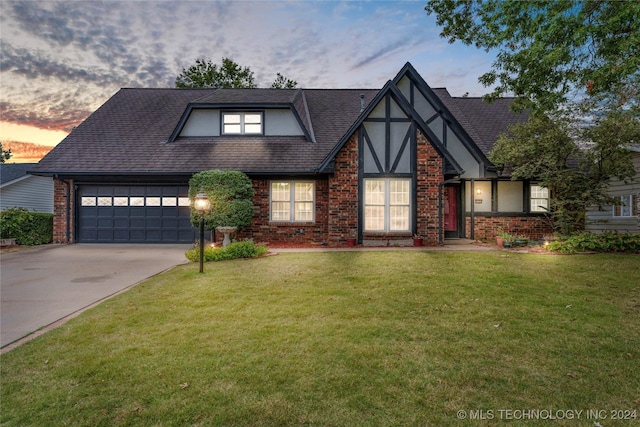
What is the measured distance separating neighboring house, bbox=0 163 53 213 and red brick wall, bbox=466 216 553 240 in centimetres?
2687

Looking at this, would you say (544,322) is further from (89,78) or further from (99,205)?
(89,78)

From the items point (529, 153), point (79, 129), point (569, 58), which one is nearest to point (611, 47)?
point (569, 58)

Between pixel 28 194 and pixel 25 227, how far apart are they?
11.6m

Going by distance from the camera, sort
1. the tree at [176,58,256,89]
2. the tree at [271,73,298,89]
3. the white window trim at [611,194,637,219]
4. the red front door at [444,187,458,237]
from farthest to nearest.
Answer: the tree at [271,73,298,89] < the tree at [176,58,256,89] < the red front door at [444,187,458,237] < the white window trim at [611,194,637,219]

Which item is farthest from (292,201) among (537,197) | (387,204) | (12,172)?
(12,172)

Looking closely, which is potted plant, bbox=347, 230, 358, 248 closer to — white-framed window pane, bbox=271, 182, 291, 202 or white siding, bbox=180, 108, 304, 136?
white-framed window pane, bbox=271, 182, 291, 202

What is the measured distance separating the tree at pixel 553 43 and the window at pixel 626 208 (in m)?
5.20

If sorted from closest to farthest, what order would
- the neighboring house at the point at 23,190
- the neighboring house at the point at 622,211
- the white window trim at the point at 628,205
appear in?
the neighboring house at the point at 622,211, the white window trim at the point at 628,205, the neighboring house at the point at 23,190

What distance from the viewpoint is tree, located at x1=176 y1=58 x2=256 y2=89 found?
27875 millimetres

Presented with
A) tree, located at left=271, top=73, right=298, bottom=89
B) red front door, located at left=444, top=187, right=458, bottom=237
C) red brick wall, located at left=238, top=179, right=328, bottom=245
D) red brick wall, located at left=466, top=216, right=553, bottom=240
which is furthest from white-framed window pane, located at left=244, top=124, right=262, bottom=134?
tree, located at left=271, top=73, right=298, bottom=89

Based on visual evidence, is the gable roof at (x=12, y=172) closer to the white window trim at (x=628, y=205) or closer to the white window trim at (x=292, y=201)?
the white window trim at (x=292, y=201)

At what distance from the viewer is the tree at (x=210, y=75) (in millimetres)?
27875

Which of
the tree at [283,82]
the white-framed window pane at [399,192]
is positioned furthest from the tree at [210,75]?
the white-framed window pane at [399,192]

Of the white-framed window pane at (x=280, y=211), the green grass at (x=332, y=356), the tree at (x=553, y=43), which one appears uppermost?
the tree at (x=553, y=43)
